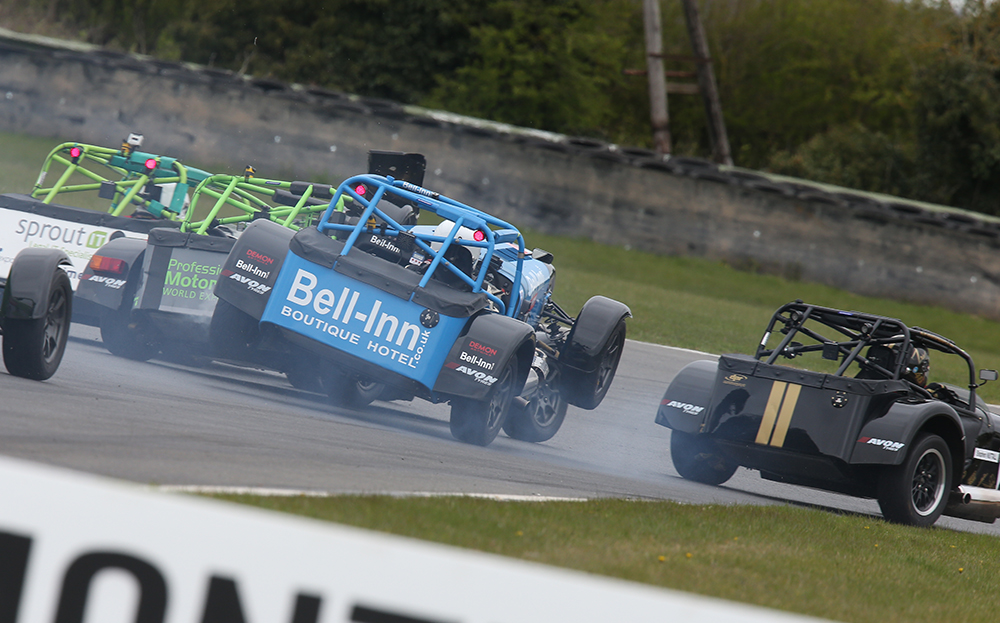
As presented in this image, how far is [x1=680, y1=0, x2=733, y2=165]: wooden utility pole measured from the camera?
3206 cm

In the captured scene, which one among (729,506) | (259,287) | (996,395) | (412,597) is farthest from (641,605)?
(996,395)

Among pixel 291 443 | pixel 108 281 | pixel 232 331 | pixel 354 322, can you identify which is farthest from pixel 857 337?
pixel 108 281

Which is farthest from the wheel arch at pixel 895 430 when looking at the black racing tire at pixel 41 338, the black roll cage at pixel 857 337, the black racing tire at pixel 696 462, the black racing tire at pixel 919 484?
the black racing tire at pixel 41 338

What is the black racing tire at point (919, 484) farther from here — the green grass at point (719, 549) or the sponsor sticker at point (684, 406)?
the sponsor sticker at point (684, 406)

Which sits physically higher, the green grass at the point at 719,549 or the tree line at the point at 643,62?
the tree line at the point at 643,62

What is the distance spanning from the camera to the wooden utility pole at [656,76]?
32.1 m

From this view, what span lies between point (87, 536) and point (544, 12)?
135ft

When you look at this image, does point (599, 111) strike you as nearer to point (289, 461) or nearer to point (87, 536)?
point (289, 461)

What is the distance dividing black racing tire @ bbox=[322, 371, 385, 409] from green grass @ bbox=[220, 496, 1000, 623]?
10.1ft

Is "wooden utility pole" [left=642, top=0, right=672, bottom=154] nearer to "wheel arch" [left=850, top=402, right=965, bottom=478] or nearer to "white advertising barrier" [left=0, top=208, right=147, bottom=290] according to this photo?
"white advertising barrier" [left=0, top=208, right=147, bottom=290]

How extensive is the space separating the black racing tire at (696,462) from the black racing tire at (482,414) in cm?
159

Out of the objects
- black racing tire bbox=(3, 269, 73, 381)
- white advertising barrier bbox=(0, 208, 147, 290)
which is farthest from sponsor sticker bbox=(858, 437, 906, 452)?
white advertising barrier bbox=(0, 208, 147, 290)

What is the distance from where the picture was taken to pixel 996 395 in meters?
18.9

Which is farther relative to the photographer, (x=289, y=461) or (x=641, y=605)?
(x=289, y=461)
